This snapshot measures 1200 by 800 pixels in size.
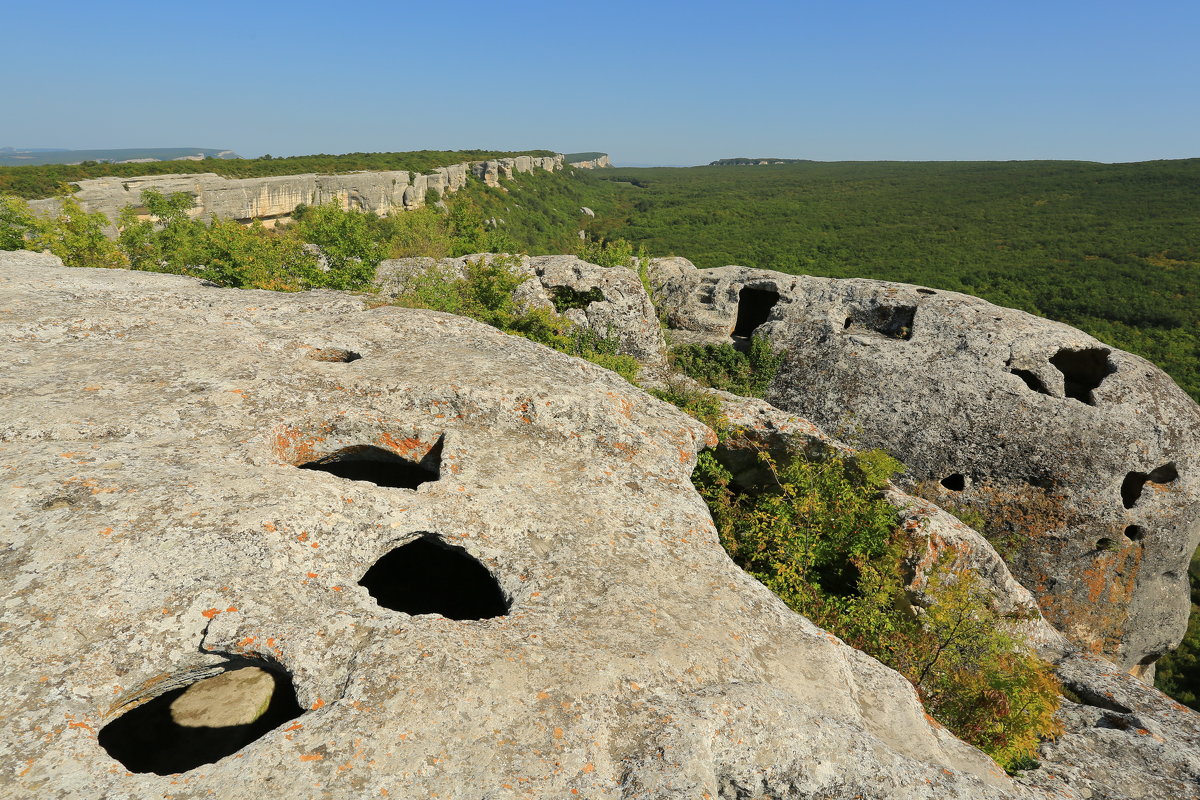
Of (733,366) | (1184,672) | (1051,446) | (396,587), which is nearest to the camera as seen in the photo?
(396,587)

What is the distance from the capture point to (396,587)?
33.0 feet

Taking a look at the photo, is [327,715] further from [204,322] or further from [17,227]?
[17,227]

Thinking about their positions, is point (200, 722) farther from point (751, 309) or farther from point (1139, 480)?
point (751, 309)

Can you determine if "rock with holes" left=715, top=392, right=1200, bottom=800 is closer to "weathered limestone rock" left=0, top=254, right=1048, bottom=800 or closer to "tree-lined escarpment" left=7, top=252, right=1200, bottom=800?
"tree-lined escarpment" left=7, top=252, right=1200, bottom=800

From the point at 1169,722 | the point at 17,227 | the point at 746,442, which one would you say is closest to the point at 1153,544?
the point at 1169,722

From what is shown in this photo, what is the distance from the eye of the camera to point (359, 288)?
2006cm

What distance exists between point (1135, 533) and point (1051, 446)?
134 inches

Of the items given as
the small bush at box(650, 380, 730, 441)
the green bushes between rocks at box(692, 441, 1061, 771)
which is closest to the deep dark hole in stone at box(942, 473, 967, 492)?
the green bushes between rocks at box(692, 441, 1061, 771)

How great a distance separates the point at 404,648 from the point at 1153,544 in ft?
66.3

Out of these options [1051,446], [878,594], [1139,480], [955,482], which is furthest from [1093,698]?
[1139,480]

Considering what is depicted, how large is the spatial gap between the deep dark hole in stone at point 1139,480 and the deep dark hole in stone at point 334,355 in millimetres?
19745

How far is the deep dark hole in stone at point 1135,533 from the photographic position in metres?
16.5

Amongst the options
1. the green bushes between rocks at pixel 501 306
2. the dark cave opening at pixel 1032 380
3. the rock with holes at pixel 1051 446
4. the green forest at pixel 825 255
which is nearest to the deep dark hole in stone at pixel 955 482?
the rock with holes at pixel 1051 446

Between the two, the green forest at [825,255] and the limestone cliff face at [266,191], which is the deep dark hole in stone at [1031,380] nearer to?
the green forest at [825,255]
